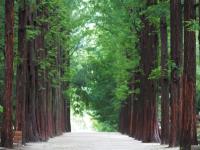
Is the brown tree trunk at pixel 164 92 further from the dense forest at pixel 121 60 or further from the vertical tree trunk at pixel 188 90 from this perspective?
the vertical tree trunk at pixel 188 90

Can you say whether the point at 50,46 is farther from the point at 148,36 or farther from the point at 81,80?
the point at 81,80

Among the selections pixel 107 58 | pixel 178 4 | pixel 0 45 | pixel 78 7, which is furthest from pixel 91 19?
pixel 178 4

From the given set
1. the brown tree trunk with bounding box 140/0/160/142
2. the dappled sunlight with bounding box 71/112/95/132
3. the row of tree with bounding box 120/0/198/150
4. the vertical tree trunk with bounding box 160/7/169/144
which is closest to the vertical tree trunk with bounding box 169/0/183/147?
the row of tree with bounding box 120/0/198/150

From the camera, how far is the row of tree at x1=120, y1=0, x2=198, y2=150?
18344 mm

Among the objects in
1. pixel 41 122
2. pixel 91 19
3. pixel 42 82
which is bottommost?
pixel 41 122

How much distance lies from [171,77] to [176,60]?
3.08ft

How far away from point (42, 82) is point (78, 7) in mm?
19430

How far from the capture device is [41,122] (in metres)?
34.8

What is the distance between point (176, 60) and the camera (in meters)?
24.6

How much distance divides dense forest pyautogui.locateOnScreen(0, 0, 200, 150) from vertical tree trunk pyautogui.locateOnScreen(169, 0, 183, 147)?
4 centimetres

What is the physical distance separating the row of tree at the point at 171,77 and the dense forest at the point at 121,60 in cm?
3

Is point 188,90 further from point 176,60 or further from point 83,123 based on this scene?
point 83,123

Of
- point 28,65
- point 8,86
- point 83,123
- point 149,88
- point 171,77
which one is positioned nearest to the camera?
point 8,86

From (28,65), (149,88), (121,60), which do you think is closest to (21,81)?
(28,65)
